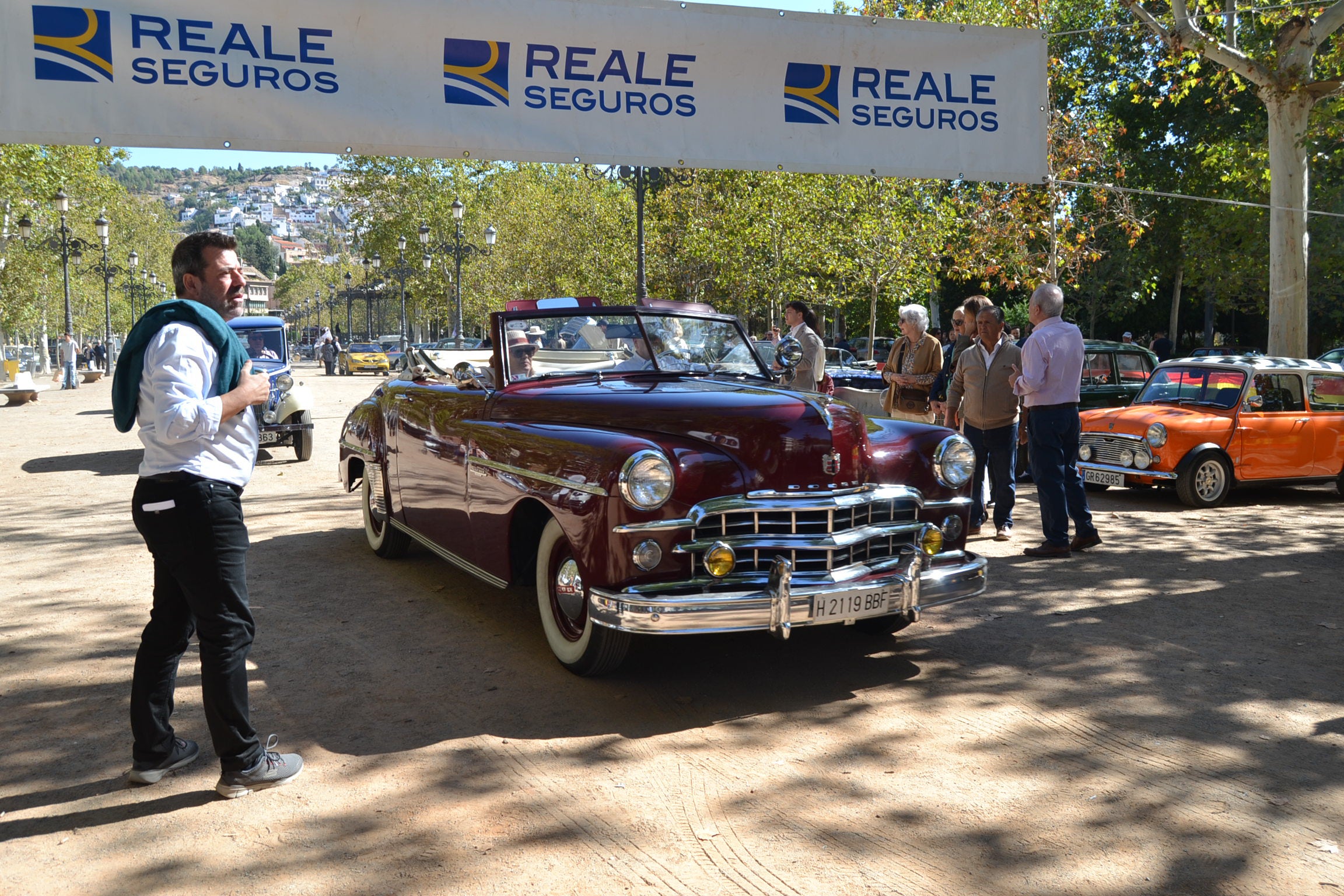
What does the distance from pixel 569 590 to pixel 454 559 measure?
1346 millimetres

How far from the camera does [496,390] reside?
597cm

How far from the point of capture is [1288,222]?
558 inches

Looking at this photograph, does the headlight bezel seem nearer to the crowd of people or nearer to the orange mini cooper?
the crowd of people

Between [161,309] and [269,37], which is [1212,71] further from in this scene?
[161,309]

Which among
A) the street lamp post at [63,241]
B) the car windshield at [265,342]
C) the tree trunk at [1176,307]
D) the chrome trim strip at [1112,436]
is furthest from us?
the tree trunk at [1176,307]

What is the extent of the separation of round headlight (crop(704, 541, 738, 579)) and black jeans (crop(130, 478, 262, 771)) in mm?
1752

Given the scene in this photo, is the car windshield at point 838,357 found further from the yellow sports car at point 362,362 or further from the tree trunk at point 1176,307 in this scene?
the yellow sports car at point 362,362

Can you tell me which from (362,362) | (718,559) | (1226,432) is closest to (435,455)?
(718,559)

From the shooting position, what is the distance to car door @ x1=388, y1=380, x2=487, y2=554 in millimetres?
6008

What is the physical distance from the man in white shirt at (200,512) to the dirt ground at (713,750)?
197mm

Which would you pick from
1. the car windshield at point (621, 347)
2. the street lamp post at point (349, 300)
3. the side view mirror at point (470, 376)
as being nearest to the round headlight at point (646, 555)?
the car windshield at point (621, 347)

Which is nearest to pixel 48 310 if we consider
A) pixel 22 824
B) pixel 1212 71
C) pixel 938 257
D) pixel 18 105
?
pixel 938 257

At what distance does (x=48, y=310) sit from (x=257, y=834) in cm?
7718

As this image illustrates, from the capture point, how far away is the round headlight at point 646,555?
4.48m
